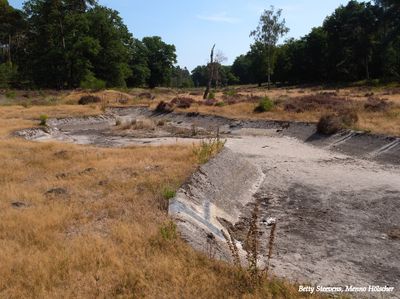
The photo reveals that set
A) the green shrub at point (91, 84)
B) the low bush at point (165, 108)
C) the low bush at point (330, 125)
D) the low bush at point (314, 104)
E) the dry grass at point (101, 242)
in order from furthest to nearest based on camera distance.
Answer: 1. the green shrub at point (91, 84)
2. the low bush at point (165, 108)
3. the low bush at point (314, 104)
4. the low bush at point (330, 125)
5. the dry grass at point (101, 242)

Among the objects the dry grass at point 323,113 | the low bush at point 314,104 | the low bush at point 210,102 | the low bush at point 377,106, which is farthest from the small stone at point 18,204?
the low bush at point 210,102

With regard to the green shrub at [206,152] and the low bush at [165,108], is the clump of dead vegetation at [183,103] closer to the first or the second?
the low bush at [165,108]

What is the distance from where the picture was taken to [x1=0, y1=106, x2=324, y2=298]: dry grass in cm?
626

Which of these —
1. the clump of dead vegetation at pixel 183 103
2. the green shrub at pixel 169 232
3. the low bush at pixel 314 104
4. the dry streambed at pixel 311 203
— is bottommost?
the dry streambed at pixel 311 203

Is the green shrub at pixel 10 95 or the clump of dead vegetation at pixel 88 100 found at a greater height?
the green shrub at pixel 10 95

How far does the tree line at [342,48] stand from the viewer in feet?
203

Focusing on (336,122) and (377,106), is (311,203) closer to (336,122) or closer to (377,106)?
(336,122)

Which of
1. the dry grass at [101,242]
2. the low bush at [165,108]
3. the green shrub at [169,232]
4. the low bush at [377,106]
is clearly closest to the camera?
the dry grass at [101,242]

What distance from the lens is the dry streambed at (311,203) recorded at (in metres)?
8.42

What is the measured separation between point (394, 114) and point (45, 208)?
21525 mm

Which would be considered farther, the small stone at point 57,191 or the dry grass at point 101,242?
the small stone at point 57,191

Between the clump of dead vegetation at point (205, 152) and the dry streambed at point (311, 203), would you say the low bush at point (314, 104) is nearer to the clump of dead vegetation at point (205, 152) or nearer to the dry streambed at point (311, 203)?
the dry streambed at point (311, 203)

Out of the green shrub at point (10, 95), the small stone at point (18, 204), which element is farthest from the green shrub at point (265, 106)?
the green shrub at point (10, 95)

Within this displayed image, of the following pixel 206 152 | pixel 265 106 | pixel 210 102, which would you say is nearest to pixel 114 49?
pixel 210 102
